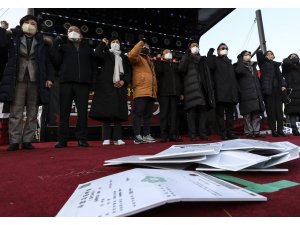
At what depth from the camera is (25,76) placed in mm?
2098

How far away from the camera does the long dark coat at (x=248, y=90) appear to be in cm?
304

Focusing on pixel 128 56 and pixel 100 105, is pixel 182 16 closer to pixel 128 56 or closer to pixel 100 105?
pixel 128 56

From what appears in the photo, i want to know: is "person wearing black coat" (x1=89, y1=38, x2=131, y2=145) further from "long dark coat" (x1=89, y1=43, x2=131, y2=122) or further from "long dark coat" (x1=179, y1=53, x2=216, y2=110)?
"long dark coat" (x1=179, y1=53, x2=216, y2=110)

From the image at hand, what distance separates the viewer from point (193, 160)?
0.82m

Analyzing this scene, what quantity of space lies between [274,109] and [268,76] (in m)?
0.43

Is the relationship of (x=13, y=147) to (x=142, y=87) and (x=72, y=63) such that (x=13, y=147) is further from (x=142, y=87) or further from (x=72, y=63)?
(x=142, y=87)

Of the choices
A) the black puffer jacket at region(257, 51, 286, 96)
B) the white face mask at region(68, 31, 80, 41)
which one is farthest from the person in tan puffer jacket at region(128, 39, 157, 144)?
the black puffer jacket at region(257, 51, 286, 96)

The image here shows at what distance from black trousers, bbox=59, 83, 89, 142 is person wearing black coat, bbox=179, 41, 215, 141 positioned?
3.53 feet

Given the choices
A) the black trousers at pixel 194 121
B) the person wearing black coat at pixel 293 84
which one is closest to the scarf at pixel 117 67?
the black trousers at pixel 194 121

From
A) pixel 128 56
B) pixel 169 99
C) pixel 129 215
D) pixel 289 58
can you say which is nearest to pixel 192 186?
Result: pixel 129 215

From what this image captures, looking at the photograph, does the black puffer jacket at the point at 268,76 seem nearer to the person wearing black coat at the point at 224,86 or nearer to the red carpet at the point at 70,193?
the person wearing black coat at the point at 224,86

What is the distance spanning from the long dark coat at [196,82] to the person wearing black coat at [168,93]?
9 centimetres

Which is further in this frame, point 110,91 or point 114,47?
point 114,47

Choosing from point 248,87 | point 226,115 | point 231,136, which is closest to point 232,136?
point 231,136
